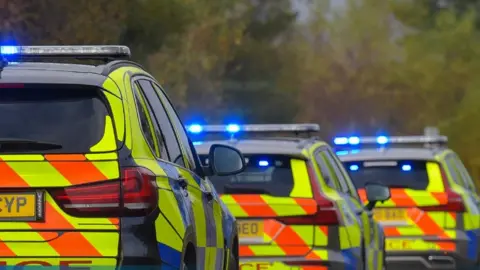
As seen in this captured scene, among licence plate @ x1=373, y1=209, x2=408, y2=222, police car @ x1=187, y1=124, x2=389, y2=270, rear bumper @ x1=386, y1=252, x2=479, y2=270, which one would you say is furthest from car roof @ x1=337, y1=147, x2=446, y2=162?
police car @ x1=187, y1=124, x2=389, y2=270

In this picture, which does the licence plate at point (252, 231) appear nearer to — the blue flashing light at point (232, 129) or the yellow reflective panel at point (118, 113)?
the blue flashing light at point (232, 129)

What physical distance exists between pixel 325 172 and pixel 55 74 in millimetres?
4806

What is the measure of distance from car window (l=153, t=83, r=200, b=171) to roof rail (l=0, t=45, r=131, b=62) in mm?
684

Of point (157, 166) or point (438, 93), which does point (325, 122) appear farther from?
point (157, 166)

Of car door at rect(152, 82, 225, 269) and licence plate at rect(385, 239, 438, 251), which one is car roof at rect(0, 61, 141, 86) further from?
licence plate at rect(385, 239, 438, 251)

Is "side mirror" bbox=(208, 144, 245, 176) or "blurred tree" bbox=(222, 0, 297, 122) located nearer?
"side mirror" bbox=(208, 144, 245, 176)

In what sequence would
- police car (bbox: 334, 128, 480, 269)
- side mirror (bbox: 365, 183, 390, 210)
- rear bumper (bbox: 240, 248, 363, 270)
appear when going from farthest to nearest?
police car (bbox: 334, 128, 480, 269)
side mirror (bbox: 365, 183, 390, 210)
rear bumper (bbox: 240, 248, 363, 270)

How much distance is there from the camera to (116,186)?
553 centimetres

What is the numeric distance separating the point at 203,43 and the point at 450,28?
13.9 m

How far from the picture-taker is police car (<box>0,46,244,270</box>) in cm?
549

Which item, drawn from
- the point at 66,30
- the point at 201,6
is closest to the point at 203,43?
the point at 201,6

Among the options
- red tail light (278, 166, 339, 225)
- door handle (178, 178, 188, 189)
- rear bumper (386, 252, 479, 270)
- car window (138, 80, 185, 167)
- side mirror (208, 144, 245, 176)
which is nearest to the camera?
door handle (178, 178, 188, 189)

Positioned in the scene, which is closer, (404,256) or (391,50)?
(404,256)

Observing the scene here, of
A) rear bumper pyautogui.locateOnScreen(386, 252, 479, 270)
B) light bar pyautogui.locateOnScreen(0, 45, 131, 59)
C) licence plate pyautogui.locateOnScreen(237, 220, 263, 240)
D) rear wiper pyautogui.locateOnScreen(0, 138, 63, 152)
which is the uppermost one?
rear bumper pyautogui.locateOnScreen(386, 252, 479, 270)
